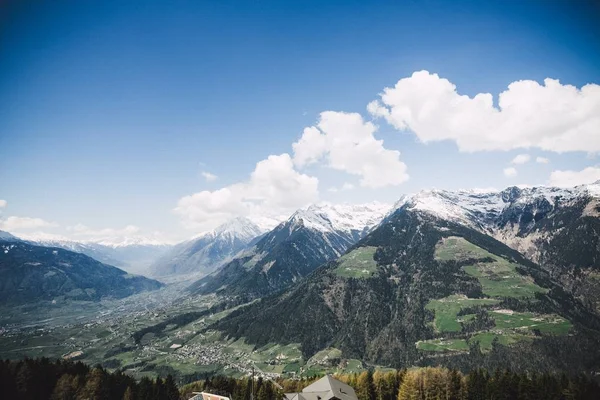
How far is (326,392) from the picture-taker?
107 m

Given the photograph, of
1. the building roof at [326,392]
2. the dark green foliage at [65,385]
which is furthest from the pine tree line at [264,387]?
the building roof at [326,392]

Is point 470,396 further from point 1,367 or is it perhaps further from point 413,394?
point 1,367

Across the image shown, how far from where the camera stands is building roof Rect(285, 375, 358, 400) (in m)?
104

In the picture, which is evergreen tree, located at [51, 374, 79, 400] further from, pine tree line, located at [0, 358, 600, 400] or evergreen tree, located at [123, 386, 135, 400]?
evergreen tree, located at [123, 386, 135, 400]

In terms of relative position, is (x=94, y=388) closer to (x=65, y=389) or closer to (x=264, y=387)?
(x=65, y=389)

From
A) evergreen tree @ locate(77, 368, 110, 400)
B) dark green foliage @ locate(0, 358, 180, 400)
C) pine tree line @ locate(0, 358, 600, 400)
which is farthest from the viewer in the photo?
evergreen tree @ locate(77, 368, 110, 400)

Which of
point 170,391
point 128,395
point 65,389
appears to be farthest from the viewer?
point 170,391

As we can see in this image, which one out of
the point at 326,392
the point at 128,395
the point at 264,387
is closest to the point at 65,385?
the point at 128,395

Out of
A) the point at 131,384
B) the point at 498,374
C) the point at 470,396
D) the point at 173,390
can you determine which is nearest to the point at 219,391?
the point at 173,390

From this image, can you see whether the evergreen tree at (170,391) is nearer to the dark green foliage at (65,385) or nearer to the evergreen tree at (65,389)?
the dark green foliage at (65,385)

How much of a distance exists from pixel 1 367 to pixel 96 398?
3121cm

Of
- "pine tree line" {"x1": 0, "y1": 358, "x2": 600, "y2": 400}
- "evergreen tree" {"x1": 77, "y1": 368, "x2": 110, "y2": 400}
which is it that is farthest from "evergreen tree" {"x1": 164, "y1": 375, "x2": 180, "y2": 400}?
"evergreen tree" {"x1": 77, "y1": 368, "x2": 110, "y2": 400}

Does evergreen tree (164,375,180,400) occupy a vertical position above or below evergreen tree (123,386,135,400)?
below

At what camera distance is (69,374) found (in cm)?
12600
